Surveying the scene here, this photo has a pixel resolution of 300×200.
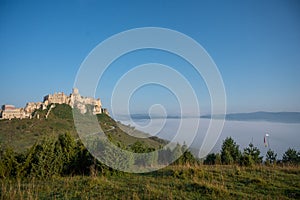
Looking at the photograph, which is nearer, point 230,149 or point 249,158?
point 249,158

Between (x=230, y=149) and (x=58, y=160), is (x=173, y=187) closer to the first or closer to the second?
(x=58, y=160)

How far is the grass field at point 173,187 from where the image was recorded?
5691 mm

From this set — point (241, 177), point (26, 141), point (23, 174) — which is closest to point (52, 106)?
point (26, 141)

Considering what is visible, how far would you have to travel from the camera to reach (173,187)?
6.37 m

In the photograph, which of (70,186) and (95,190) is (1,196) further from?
(95,190)

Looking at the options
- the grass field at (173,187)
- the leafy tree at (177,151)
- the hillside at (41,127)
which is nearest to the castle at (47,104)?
the hillside at (41,127)

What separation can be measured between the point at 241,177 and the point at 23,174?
8727mm

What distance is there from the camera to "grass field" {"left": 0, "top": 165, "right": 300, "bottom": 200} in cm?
569

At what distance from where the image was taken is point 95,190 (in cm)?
620

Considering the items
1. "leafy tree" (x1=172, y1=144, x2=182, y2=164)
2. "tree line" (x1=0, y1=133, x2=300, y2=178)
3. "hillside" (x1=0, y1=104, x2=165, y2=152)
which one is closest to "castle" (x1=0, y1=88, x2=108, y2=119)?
"hillside" (x1=0, y1=104, x2=165, y2=152)

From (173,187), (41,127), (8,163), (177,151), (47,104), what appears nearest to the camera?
(173,187)

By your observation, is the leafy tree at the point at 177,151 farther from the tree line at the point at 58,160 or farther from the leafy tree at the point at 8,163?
the leafy tree at the point at 8,163

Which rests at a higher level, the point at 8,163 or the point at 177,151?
the point at 8,163

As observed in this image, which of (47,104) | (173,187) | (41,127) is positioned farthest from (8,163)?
(47,104)
